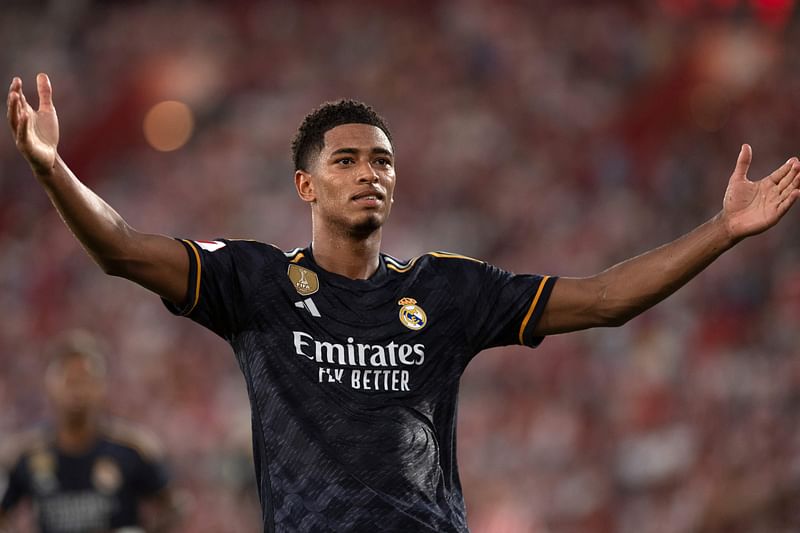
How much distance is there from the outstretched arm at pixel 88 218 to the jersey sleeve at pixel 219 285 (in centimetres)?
4

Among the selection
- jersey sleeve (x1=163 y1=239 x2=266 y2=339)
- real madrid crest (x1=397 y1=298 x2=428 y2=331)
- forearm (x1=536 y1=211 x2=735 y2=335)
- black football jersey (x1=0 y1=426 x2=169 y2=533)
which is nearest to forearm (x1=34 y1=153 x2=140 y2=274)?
jersey sleeve (x1=163 y1=239 x2=266 y2=339)

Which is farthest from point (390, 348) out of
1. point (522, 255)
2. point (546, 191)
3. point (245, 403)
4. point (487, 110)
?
point (487, 110)

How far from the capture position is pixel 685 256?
436 centimetres

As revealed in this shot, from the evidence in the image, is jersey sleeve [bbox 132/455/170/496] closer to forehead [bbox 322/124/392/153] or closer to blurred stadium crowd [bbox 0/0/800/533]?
blurred stadium crowd [bbox 0/0/800/533]

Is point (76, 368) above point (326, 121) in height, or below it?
above

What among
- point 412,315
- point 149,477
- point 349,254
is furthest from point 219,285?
point 149,477

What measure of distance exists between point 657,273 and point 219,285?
1.48m

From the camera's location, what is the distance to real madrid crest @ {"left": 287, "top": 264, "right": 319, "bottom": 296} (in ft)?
14.5

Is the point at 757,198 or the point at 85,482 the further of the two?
the point at 85,482

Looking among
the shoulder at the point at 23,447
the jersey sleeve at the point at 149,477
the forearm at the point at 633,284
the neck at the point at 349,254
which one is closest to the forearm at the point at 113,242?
the neck at the point at 349,254

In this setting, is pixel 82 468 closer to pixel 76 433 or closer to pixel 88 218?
pixel 76 433

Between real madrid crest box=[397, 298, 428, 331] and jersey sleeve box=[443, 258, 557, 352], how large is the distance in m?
0.16

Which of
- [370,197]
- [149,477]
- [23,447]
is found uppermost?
[23,447]

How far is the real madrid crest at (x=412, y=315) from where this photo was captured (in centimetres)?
443
